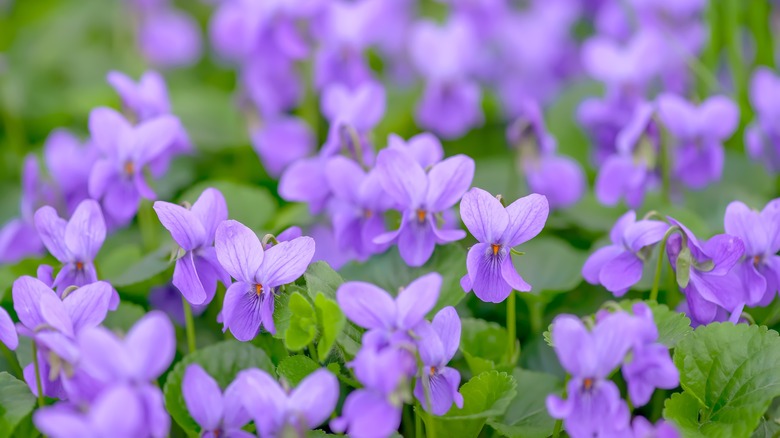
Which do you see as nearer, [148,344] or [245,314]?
[148,344]

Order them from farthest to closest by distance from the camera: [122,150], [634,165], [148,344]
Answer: [634,165] → [122,150] → [148,344]

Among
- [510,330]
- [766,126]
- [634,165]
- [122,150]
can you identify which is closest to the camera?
[510,330]

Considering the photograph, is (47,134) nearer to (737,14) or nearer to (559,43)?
(559,43)

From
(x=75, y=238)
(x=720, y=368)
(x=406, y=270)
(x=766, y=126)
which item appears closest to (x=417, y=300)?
(x=406, y=270)

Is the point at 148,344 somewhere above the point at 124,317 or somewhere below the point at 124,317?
above

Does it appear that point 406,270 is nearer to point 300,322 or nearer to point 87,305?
point 300,322

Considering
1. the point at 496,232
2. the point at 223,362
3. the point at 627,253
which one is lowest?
the point at 223,362

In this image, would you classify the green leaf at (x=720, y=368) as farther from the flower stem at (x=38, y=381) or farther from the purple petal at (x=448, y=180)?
the flower stem at (x=38, y=381)

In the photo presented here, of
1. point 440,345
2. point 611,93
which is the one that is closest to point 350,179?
point 440,345

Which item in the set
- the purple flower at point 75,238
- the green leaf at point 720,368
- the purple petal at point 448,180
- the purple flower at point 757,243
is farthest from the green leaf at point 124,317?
the purple flower at point 757,243
